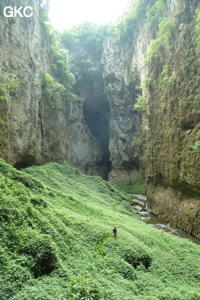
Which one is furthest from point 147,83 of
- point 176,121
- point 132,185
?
point 132,185

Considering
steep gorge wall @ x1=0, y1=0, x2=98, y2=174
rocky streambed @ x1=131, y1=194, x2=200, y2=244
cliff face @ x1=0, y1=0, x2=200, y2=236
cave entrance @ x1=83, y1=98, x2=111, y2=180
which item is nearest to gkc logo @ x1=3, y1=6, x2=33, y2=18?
steep gorge wall @ x1=0, y1=0, x2=98, y2=174

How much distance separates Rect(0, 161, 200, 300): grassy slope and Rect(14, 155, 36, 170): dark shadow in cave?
6.11 meters

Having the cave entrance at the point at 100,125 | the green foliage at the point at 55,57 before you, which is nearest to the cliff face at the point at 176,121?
the green foliage at the point at 55,57

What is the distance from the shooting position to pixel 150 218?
52.5 ft

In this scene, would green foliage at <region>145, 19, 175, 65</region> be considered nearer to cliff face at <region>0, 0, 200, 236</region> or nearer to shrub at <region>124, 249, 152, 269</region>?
cliff face at <region>0, 0, 200, 236</region>

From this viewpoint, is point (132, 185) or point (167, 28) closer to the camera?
point (167, 28)

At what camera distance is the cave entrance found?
36.3m

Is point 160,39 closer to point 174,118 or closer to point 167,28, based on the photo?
point 167,28

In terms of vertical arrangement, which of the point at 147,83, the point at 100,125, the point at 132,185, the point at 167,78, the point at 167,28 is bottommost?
the point at 132,185

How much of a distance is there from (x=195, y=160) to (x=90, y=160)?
2291 centimetres

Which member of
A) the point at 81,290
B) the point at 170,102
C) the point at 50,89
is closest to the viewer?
the point at 81,290

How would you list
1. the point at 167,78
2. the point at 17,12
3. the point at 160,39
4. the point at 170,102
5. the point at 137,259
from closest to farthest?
the point at 137,259
the point at 167,78
the point at 170,102
the point at 17,12
the point at 160,39

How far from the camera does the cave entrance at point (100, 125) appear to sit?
3631 centimetres

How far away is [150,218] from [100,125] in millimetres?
23964
